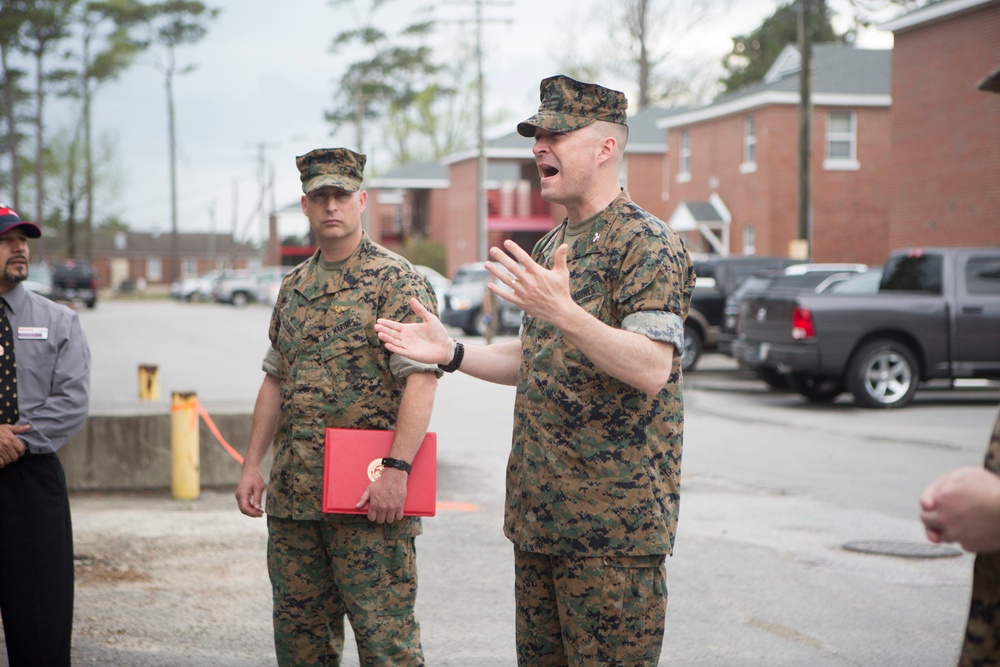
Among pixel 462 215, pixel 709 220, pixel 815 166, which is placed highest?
pixel 815 166

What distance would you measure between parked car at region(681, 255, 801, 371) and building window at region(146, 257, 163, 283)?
118 metres

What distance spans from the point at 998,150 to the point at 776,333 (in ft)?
39.5

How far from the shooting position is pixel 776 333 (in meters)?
15.4

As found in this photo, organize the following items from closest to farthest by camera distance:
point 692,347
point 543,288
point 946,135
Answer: point 543,288, point 692,347, point 946,135

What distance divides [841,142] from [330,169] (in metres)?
34.5

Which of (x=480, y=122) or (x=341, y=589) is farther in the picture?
(x=480, y=122)

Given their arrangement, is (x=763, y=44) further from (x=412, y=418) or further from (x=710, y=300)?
(x=412, y=418)

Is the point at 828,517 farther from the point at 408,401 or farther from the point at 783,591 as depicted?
the point at 408,401

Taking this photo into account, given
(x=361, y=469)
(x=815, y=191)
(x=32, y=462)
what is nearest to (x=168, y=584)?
(x=32, y=462)

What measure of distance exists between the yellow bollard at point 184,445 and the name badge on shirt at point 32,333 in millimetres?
4384

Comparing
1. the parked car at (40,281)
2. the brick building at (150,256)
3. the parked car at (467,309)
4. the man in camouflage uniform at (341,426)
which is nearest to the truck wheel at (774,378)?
the parked car at (467,309)

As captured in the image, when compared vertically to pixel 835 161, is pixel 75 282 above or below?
below

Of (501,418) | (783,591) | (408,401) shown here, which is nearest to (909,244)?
(501,418)

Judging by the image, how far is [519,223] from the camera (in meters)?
55.0
